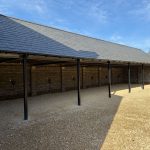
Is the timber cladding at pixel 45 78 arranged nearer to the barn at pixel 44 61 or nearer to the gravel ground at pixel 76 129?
the barn at pixel 44 61

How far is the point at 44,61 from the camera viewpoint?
11.4 m

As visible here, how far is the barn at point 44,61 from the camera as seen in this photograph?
767 cm

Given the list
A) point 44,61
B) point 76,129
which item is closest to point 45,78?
point 44,61

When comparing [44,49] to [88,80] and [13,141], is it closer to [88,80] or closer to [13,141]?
[13,141]

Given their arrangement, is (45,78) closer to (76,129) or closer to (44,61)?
(44,61)

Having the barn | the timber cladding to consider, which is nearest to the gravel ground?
the barn

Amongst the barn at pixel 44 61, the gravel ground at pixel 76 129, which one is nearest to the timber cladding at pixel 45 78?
the barn at pixel 44 61

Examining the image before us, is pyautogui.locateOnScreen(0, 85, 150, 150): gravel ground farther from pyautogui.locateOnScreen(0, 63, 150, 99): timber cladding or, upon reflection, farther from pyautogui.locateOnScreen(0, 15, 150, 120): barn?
pyautogui.locateOnScreen(0, 63, 150, 99): timber cladding

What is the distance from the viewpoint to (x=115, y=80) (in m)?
22.3

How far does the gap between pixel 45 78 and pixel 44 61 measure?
2561 millimetres

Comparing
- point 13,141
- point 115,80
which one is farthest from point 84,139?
point 115,80

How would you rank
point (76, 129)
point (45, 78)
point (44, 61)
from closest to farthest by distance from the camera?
point (76, 129)
point (44, 61)
point (45, 78)

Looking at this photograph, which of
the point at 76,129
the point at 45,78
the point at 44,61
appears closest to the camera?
the point at 76,129

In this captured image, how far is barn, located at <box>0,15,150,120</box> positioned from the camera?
25.2 ft
